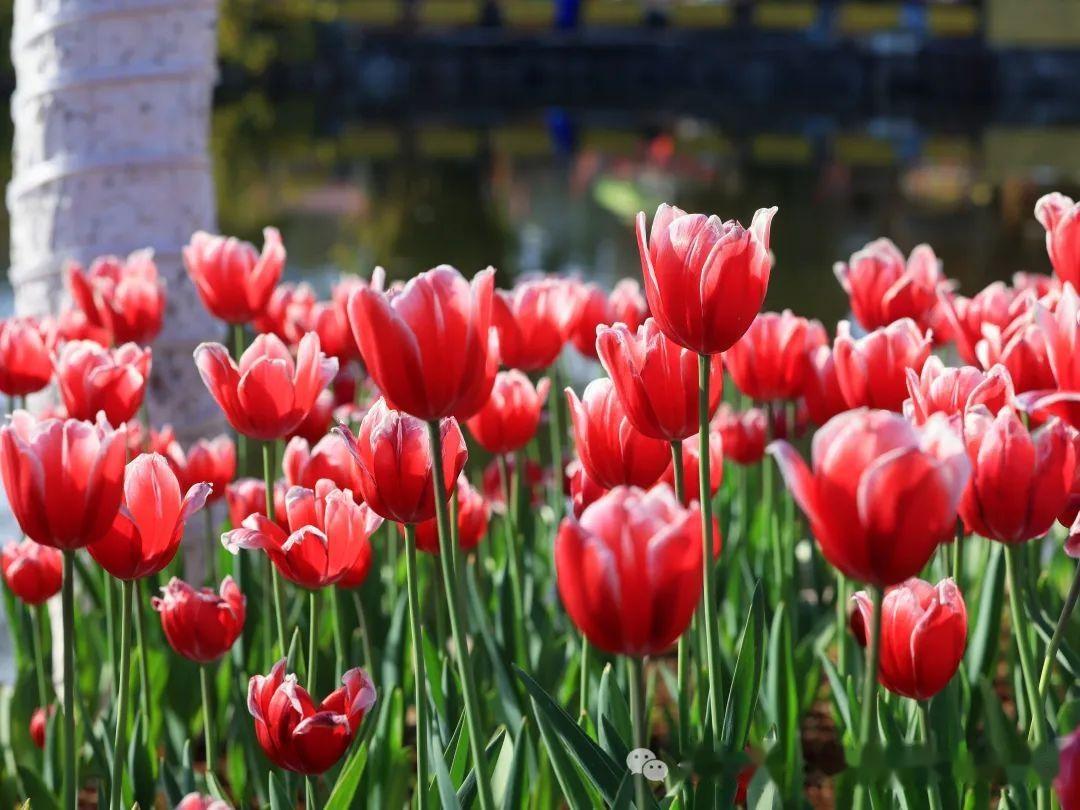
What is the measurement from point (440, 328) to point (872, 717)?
468 millimetres

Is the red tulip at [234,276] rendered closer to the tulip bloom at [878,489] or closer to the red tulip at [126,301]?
the red tulip at [126,301]

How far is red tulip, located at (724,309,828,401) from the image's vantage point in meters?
2.12

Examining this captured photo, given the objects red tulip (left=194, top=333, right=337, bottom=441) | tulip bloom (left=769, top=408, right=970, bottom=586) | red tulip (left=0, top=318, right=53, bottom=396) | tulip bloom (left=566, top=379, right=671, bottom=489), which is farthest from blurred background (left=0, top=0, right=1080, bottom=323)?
tulip bloom (left=769, top=408, right=970, bottom=586)

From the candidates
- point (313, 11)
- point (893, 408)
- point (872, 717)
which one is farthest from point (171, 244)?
point (313, 11)

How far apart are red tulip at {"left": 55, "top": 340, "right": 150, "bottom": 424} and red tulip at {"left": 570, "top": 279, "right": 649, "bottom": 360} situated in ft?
2.76

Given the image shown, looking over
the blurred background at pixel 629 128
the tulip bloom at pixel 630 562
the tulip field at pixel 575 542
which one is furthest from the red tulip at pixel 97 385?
the blurred background at pixel 629 128

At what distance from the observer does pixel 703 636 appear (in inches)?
76.8

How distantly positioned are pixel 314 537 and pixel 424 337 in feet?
1.19

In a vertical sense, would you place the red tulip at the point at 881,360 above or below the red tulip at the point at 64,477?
above

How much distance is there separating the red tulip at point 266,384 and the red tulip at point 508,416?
1.25 ft

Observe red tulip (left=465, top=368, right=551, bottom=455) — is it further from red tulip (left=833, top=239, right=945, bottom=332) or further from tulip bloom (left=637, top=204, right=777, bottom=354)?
tulip bloom (left=637, top=204, right=777, bottom=354)

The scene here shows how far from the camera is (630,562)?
39.8 inches

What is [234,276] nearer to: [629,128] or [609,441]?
[609,441]

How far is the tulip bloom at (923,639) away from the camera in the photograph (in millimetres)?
1349
